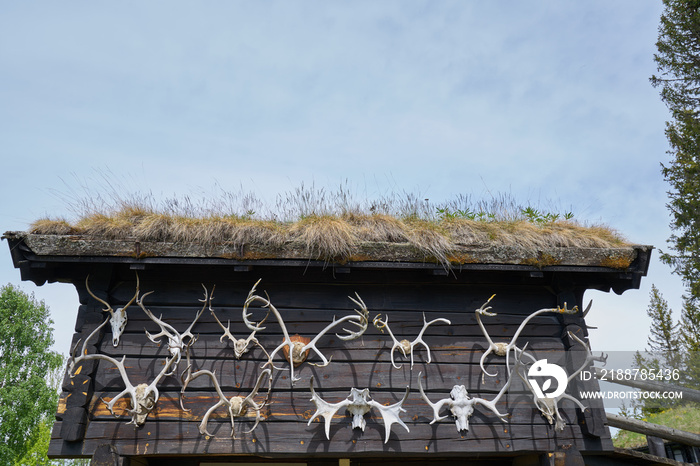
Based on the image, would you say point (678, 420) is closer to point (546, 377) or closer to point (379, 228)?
point (546, 377)

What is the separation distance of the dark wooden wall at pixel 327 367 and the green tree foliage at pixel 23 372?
22484mm

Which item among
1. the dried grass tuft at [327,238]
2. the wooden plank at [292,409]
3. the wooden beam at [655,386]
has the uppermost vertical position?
the dried grass tuft at [327,238]

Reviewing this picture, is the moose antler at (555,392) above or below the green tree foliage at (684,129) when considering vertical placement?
below

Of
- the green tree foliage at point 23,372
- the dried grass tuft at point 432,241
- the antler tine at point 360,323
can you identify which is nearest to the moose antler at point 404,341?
the antler tine at point 360,323

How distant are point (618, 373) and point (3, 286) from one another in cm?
2957

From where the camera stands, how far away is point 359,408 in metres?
4.67

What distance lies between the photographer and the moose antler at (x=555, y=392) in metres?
4.83

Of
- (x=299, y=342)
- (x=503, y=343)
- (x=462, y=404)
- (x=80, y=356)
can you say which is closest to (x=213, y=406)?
(x=299, y=342)

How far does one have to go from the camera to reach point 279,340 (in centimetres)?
499

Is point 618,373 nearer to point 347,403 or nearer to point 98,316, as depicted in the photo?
point 347,403

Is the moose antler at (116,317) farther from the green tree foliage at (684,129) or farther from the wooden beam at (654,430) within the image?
the green tree foliage at (684,129)

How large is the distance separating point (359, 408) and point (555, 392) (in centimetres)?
213

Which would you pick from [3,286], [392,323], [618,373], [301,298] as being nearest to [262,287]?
[301,298]

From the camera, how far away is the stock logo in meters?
4.95
